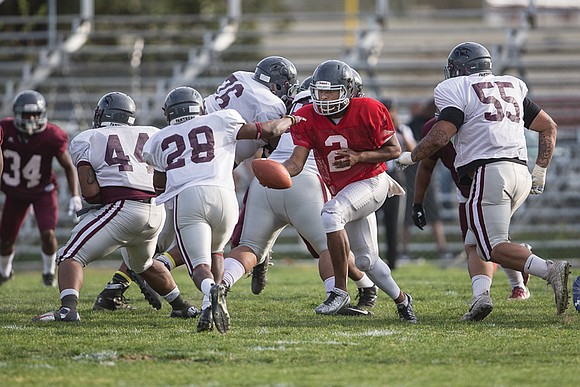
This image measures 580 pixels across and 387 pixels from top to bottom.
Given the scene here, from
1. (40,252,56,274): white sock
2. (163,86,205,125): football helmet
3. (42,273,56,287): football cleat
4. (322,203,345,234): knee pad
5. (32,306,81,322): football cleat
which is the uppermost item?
(163,86,205,125): football helmet

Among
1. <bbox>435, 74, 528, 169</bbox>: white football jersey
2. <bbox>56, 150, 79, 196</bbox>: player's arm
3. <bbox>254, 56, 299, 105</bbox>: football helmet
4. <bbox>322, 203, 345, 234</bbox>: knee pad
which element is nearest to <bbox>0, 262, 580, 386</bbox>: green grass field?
<bbox>322, 203, 345, 234</bbox>: knee pad

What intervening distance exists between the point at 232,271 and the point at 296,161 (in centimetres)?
73

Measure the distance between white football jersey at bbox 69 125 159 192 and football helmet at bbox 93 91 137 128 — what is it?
0.07 m

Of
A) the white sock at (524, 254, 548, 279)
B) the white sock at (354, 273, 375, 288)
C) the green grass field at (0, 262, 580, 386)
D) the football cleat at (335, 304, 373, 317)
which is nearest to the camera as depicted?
the green grass field at (0, 262, 580, 386)

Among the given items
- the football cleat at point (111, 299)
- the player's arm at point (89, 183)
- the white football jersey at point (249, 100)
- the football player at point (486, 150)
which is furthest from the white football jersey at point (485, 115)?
the football cleat at point (111, 299)

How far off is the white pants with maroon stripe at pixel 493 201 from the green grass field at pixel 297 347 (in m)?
0.49

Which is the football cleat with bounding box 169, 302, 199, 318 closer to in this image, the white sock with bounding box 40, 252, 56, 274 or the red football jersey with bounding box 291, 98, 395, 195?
the red football jersey with bounding box 291, 98, 395, 195

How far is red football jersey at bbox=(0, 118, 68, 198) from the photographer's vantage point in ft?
28.1

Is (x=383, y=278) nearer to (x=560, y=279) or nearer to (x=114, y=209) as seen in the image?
(x=560, y=279)

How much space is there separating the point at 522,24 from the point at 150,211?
1023 cm

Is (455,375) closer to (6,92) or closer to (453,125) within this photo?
(453,125)

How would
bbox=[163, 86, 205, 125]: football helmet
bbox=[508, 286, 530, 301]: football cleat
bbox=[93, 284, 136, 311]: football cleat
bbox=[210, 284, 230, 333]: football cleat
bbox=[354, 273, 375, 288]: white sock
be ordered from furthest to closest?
bbox=[508, 286, 530, 301]: football cleat < bbox=[93, 284, 136, 311]: football cleat < bbox=[354, 273, 375, 288]: white sock < bbox=[163, 86, 205, 125]: football helmet < bbox=[210, 284, 230, 333]: football cleat

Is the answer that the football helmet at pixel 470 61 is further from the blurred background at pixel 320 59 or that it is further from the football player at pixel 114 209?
the blurred background at pixel 320 59

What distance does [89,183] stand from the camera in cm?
602
